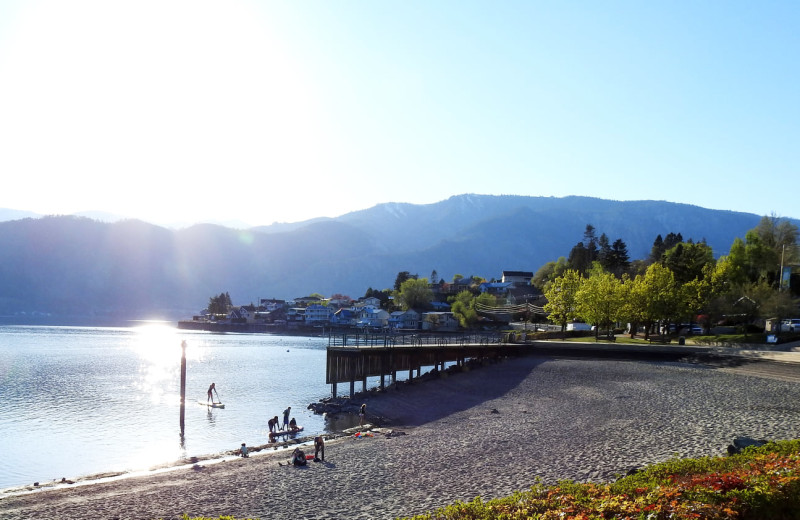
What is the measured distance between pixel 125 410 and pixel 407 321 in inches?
4684

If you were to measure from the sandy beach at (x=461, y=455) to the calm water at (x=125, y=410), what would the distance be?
6.12 meters

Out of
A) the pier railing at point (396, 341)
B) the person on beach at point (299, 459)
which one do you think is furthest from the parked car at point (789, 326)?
the person on beach at point (299, 459)

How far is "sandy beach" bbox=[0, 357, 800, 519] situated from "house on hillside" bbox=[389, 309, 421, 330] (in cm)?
11539

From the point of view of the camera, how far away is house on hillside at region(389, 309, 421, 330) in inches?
6280

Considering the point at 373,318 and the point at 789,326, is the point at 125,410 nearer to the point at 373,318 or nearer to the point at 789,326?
the point at 789,326

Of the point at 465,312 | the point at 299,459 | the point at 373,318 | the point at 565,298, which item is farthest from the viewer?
the point at 373,318

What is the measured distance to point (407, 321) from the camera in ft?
529

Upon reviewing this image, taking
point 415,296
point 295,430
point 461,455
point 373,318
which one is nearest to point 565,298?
point 295,430

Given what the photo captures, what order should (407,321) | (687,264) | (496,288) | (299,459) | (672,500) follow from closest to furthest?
(672,500) < (299,459) < (687,264) < (407,321) < (496,288)

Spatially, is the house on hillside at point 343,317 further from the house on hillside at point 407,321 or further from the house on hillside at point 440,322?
the house on hillside at point 440,322

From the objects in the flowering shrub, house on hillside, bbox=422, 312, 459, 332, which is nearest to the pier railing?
the flowering shrub

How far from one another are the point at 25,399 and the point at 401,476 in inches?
1577

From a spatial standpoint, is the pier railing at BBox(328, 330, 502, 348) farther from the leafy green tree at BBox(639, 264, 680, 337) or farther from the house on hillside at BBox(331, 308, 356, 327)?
the house on hillside at BBox(331, 308, 356, 327)

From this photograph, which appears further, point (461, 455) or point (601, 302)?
point (601, 302)
